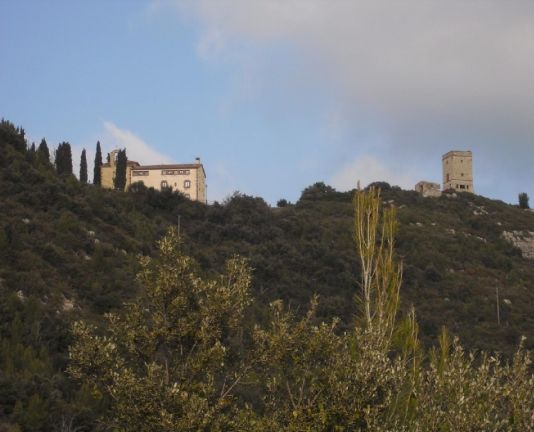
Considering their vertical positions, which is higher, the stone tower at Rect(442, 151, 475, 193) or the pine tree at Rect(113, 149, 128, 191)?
the stone tower at Rect(442, 151, 475, 193)

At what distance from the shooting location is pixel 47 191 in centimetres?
4588

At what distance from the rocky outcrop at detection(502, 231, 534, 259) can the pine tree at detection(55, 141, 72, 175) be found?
1939 inches

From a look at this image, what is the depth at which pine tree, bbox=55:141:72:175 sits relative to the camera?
6994 centimetres

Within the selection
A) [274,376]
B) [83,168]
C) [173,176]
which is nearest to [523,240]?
[173,176]

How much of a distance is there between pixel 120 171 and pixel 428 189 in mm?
47408

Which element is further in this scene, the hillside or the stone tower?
the stone tower

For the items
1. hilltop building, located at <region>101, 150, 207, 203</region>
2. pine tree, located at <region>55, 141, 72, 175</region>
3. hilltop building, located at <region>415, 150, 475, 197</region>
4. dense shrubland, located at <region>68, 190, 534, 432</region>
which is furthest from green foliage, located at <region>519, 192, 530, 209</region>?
dense shrubland, located at <region>68, 190, 534, 432</region>

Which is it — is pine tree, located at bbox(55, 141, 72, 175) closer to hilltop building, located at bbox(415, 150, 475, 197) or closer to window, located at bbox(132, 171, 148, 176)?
window, located at bbox(132, 171, 148, 176)

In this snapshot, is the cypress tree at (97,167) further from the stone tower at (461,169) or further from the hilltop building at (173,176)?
the stone tower at (461,169)

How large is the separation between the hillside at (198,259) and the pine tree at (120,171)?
13.7m

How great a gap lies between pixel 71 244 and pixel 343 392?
30.5 m

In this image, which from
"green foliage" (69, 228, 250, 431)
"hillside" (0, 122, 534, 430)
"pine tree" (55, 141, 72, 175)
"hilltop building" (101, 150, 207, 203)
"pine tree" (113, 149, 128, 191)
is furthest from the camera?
"hilltop building" (101, 150, 207, 203)

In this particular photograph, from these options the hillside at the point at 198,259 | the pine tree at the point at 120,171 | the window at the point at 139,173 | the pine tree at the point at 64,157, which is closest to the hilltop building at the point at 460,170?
the hillside at the point at 198,259

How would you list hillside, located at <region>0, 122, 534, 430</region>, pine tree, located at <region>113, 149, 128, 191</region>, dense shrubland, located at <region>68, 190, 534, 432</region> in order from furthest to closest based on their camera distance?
pine tree, located at <region>113, 149, 128, 191</region>
hillside, located at <region>0, 122, 534, 430</region>
dense shrubland, located at <region>68, 190, 534, 432</region>
